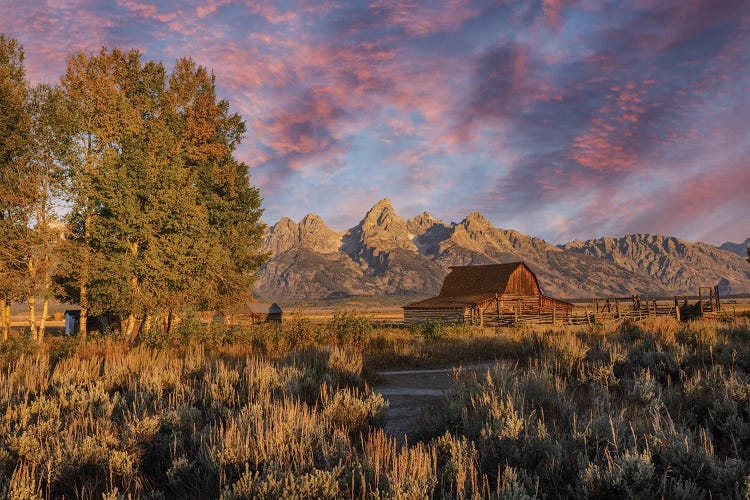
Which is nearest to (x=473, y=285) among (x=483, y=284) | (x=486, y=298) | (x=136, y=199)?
(x=483, y=284)

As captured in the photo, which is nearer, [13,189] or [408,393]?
[408,393]

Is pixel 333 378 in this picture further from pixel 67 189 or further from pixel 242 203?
pixel 242 203

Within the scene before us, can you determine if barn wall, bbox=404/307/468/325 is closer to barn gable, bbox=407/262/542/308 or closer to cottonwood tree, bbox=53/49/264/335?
barn gable, bbox=407/262/542/308

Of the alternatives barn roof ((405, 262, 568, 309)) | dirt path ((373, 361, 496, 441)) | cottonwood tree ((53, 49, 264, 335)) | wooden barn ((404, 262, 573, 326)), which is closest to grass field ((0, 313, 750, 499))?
dirt path ((373, 361, 496, 441))

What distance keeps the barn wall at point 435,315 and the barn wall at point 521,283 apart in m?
6.19

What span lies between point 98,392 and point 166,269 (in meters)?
15.7

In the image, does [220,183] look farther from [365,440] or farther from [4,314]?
[365,440]

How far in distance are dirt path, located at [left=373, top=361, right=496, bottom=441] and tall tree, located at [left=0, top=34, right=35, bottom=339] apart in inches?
778

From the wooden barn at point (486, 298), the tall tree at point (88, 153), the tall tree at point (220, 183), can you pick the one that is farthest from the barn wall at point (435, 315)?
the tall tree at point (88, 153)

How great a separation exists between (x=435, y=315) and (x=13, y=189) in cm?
4054

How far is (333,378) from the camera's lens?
927 centimetres

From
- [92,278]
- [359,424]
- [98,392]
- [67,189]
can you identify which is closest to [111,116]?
[67,189]

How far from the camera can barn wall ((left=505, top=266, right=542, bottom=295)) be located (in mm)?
52128

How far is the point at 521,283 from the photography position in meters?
54.3
